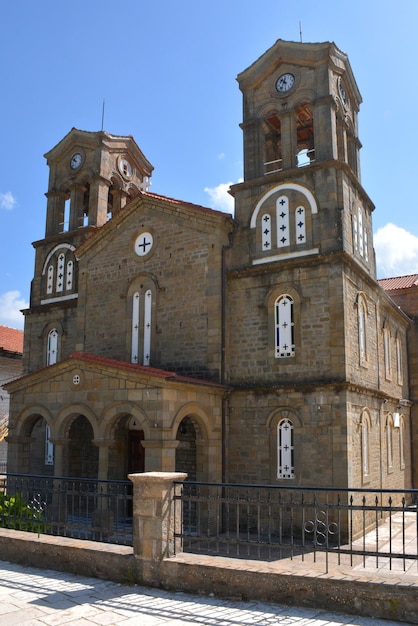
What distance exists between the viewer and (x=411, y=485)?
22.7m

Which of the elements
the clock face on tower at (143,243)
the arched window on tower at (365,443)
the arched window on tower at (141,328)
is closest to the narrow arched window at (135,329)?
the arched window on tower at (141,328)

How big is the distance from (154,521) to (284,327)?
8.43m

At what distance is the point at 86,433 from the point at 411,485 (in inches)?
518

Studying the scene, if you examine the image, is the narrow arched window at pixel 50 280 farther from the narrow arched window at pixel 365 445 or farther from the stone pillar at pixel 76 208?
the narrow arched window at pixel 365 445

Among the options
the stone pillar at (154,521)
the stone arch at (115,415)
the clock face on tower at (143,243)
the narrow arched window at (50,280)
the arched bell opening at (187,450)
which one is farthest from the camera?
the narrow arched window at (50,280)

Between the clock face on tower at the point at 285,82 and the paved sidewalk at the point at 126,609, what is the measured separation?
48.1 ft

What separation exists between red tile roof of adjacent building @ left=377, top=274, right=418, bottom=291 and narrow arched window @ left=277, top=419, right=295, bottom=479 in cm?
1274

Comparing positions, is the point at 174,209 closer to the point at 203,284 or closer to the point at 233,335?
the point at 203,284

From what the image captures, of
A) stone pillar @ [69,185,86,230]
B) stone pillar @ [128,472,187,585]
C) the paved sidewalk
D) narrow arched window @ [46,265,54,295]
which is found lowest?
the paved sidewalk

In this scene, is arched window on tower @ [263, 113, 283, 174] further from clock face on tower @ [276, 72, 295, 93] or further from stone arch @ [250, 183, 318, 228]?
stone arch @ [250, 183, 318, 228]

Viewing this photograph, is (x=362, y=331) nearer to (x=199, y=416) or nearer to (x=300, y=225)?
(x=300, y=225)

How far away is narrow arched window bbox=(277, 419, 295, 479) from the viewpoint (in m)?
14.8

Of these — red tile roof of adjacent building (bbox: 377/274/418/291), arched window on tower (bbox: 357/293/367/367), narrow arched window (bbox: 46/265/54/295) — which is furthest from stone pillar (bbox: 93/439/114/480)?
red tile roof of adjacent building (bbox: 377/274/418/291)

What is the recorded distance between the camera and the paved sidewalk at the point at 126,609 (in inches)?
254
